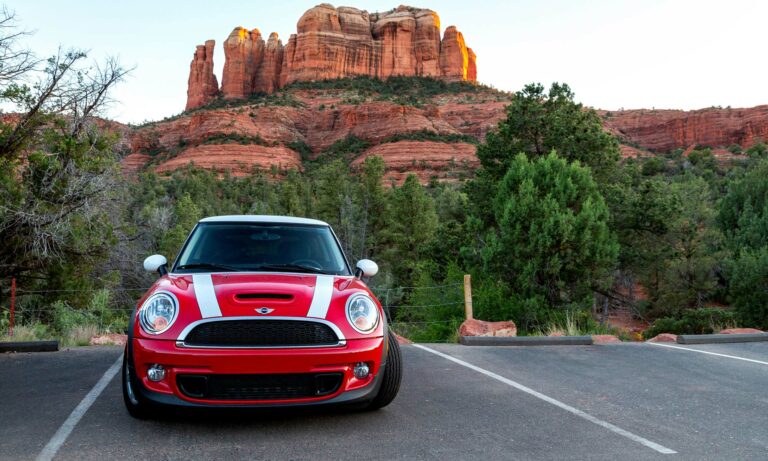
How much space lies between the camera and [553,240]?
12.5 metres

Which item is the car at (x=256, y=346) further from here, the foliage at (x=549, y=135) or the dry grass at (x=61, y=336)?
the foliage at (x=549, y=135)

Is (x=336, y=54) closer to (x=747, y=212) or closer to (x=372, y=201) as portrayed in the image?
(x=372, y=201)

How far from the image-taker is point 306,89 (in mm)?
120125

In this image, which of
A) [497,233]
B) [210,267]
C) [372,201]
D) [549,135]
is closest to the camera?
[210,267]

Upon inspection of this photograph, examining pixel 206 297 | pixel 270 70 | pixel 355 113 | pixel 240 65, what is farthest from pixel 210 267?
pixel 240 65

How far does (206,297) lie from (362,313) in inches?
44.6

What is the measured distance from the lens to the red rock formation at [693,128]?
9069 cm

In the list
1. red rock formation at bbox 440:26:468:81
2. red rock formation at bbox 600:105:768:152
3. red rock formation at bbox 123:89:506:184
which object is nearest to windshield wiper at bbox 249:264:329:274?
red rock formation at bbox 123:89:506:184

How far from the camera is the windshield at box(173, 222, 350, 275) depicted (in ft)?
16.3

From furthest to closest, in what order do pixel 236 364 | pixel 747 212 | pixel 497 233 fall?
pixel 747 212 < pixel 497 233 < pixel 236 364

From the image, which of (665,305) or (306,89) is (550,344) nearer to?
(665,305)

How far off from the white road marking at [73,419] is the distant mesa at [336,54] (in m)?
129

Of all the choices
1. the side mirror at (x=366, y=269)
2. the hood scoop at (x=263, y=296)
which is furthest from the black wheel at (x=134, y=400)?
the side mirror at (x=366, y=269)

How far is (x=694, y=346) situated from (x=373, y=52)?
438 ft
